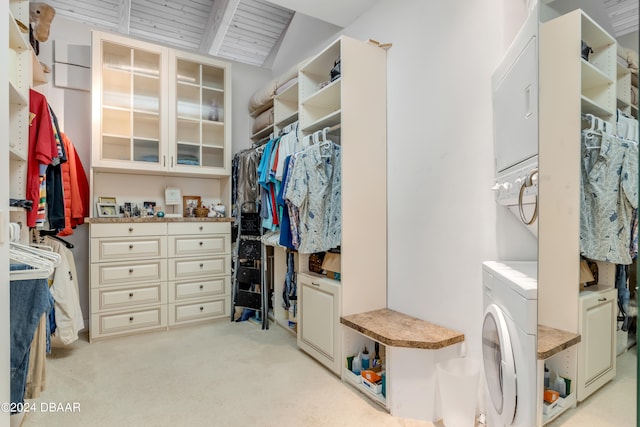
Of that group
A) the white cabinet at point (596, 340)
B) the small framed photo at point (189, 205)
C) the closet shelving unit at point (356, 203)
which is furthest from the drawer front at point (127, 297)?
the white cabinet at point (596, 340)

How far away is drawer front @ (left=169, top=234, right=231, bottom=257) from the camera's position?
10.6ft

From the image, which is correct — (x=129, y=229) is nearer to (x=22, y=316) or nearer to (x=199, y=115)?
(x=199, y=115)

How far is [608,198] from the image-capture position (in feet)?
1.85

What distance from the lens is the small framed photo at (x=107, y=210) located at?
10.4 feet

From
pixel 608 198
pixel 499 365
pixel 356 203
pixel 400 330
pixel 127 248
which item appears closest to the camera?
pixel 608 198

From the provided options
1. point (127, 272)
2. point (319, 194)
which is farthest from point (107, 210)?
point (319, 194)

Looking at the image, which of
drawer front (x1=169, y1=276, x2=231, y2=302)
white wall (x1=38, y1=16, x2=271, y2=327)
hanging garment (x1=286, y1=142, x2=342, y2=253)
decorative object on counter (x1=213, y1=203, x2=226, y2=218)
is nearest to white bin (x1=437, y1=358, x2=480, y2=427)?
hanging garment (x1=286, y1=142, x2=342, y2=253)

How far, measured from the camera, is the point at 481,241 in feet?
5.77

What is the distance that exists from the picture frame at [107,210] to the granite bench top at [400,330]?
2.50 metres

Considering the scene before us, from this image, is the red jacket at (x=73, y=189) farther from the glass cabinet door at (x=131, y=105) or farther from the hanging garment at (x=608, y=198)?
the hanging garment at (x=608, y=198)

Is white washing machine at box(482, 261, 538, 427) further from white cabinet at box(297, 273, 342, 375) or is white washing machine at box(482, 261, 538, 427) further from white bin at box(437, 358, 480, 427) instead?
white cabinet at box(297, 273, 342, 375)

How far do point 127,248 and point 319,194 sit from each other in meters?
1.91

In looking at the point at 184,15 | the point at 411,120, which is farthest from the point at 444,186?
the point at 184,15

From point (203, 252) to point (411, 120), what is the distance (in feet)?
7.74
